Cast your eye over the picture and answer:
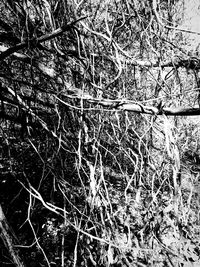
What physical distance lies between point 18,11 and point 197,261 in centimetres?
400

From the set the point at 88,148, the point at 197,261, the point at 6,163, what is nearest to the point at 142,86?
the point at 88,148

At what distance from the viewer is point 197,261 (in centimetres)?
355

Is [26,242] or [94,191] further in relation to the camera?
[26,242]

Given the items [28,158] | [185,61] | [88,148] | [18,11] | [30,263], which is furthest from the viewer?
[28,158]

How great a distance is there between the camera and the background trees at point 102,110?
5.29 ft

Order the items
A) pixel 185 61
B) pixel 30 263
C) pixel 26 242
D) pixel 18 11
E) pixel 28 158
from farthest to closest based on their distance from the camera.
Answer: pixel 28 158
pixel 26 242
pixel 30 263
pixel 18 11
pixel 185 61

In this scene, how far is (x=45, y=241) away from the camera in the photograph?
3367 millimetres

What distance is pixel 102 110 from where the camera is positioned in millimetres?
1677

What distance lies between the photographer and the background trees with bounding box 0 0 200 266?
1.61m

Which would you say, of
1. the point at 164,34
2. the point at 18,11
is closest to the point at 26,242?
the point at 18,11

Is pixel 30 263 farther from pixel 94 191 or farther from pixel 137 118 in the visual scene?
pixel 137 118

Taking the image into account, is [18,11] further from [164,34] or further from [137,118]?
[137,118]

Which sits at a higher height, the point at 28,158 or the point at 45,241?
the point at 28,158

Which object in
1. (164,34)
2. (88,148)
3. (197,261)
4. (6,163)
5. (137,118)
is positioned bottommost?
(197,261)
